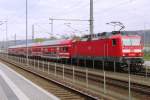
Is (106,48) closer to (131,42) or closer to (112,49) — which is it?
(112,49)

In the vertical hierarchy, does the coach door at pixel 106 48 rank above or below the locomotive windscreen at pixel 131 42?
below

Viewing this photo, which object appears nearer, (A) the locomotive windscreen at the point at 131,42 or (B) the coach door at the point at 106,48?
(A) the locomotive windscreen at the point at 131,42

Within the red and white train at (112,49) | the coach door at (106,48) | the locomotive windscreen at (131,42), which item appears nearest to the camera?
the red and white train at (112,49)

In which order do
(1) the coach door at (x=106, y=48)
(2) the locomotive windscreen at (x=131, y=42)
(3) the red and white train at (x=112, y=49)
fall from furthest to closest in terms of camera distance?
1. (1) the coach door at (x=106, y=48)
2. (2) the locomotive windscreen at (x=131, y=42)
3. (3) the red and white train at (x=112, y=49)

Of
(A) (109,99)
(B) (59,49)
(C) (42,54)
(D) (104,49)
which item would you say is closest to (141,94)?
(A) (109,99)

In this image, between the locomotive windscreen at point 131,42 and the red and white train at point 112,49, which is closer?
the red and white train at point 112,49

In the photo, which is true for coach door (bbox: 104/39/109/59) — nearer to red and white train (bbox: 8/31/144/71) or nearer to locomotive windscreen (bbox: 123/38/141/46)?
red and white train (bbox: 8/31/144/71)

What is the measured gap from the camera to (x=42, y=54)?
67.6m

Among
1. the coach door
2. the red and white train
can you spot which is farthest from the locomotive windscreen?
the coach door

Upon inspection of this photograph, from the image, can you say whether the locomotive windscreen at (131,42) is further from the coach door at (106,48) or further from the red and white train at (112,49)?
the coach door at (106,48)

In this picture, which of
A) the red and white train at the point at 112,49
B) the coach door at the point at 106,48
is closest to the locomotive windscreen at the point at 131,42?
the red and white train at the point at 112,49

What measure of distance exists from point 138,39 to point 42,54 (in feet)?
110

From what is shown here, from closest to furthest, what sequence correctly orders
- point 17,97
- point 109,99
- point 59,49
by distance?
point 109,99 < point 17,97 < point 59,49

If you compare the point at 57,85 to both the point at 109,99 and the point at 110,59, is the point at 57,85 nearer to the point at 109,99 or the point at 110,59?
the point at 109,99
